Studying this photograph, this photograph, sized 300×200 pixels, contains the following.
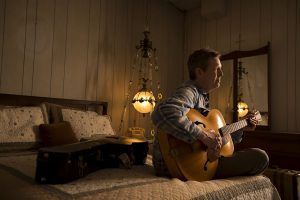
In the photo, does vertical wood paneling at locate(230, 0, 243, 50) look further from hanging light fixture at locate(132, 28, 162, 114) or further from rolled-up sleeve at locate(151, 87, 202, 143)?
rolled-up sleeve at locate(151, 87, 202, 143)

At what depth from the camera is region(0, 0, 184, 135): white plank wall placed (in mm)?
2451

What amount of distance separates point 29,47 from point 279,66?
2.61 metres

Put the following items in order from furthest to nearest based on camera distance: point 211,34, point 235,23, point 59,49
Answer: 1. point 211,34
2. point 235,23
3. point 59,49

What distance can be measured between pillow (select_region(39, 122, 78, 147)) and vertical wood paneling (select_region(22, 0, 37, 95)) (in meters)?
0.70

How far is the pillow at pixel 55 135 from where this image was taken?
6.37 ft

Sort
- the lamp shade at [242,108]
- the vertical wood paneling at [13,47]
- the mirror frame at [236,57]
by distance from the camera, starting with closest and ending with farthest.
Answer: the vertical wood paneling at [13,47], the mirror frame at [236,57], the lamp shade at [242,108]

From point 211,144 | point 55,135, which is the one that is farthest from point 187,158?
point 55,135

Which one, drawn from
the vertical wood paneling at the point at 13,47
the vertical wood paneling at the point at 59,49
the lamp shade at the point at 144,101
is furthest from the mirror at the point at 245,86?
the vertical wood paneling at the point at 13,47

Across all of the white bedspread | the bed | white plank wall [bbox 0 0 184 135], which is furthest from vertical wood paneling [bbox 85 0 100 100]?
the white bedspread

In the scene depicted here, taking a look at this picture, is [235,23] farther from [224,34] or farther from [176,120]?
[176,120]

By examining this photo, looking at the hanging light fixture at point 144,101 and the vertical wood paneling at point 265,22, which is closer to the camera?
the hanging light fixture at point 144,101

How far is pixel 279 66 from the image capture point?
3045 mm

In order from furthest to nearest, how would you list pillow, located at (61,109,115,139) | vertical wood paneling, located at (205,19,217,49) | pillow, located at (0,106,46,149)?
vertical wood paneling, located at (205,19,217,49) < pillow, located at (61,109,115,139) < pillow, located at (0,106,46,149)

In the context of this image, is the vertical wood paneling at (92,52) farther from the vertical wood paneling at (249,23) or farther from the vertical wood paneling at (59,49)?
the vertical wood paneling at (249,23)
